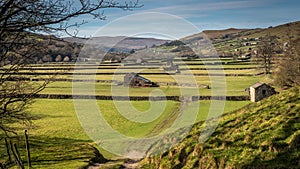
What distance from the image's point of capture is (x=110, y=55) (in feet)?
416

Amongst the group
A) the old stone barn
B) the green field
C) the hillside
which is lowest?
the green field

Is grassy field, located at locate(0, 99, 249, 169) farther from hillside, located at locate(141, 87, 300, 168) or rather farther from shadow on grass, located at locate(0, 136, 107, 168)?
hillside, located at locate(141, 87, 300, 168)

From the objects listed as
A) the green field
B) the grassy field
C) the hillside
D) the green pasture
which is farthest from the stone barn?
the hillside

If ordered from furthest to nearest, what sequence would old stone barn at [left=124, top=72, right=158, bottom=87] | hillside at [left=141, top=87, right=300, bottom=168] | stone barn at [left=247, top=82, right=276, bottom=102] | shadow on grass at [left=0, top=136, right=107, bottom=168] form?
old stone barn at [left=124, top=72, right=158, bottom=87] < stone barn at [left=247, top=82, right=276, bottom=102] < shadow on grass at [left=0, top=136, right=107, bottom=168] < hillside at [left=141, top=87, right=300, bottom=168]

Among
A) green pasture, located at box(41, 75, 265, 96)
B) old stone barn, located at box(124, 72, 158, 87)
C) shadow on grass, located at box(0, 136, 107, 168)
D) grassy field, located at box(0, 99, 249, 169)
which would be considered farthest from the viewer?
old stone barn, located at box(124, 72, 158, 87)

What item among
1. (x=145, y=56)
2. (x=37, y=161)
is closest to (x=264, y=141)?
(x=37, y=161)

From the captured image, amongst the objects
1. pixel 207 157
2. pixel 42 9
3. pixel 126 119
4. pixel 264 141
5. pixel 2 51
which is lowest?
pixel 126 119

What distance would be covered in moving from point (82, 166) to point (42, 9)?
11.6 meters

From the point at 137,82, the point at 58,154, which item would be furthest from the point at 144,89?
the point at 58,154

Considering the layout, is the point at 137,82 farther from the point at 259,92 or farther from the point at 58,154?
the point at 58,154

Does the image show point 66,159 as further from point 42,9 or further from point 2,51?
point 42,9

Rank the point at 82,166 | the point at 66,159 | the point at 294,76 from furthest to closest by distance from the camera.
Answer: the point at 294,76
the point at 66,159
the point at 82,166

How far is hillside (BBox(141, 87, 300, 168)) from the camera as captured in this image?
945cm

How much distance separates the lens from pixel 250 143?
1101 centimetres
